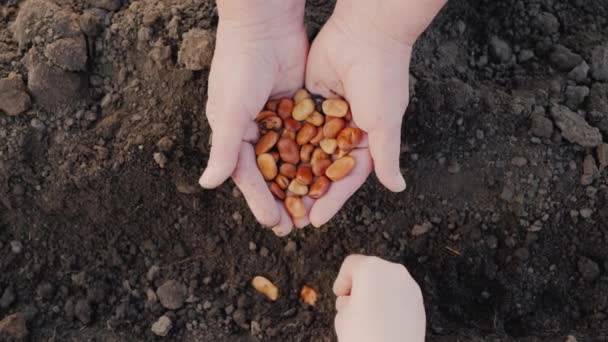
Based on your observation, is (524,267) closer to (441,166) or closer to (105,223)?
(441,166)

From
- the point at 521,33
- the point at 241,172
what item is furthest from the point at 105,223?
the point at 521,33

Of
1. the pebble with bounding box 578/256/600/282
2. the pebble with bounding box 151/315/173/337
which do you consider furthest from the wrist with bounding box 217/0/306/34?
the pebble with bounding box 578/256/600/282

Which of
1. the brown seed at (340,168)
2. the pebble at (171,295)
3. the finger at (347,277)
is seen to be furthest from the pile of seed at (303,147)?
the pebble at (171,295)

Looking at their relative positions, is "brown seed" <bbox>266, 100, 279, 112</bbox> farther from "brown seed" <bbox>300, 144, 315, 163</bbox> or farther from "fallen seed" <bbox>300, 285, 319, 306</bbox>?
"fallen seed" <bbox>300, 285, 319, 306</bbox>

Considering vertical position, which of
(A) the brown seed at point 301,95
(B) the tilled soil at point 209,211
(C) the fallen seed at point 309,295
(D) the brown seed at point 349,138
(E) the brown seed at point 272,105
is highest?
(A) the brown seed at point 301,95

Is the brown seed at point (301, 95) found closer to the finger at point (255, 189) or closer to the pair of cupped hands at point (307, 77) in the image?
the pair of cupped hands at point (307, 77)

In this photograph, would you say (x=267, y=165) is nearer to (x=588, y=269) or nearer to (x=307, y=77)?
(x=307, y=77)
